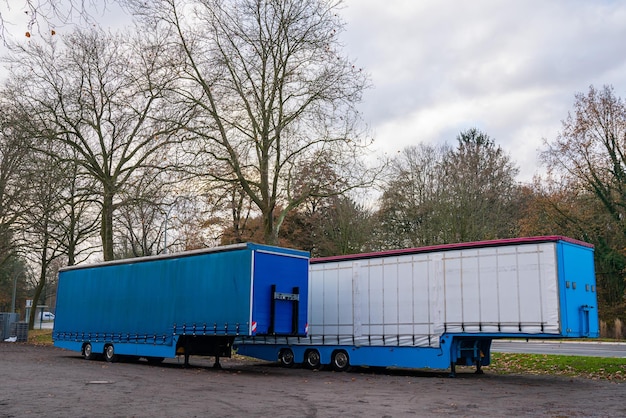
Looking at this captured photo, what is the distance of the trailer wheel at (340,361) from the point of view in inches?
770

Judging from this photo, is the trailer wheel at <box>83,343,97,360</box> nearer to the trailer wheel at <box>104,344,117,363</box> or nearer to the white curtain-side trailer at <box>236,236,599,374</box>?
the trailer wheel at <box>104,344,117,363</box>

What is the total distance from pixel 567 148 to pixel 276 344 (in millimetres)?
26475

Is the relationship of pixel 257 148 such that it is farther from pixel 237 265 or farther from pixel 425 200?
pixel 425 200

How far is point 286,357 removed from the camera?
2097 centimetres

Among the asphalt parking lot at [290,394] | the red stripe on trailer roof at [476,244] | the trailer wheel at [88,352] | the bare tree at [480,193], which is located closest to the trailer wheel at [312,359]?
the asphalt parking lot at [290,394]

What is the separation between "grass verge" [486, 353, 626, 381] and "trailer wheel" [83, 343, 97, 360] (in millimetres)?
14818

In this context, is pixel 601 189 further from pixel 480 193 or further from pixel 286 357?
pixel 286 357

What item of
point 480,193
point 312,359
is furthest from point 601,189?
point 312,359

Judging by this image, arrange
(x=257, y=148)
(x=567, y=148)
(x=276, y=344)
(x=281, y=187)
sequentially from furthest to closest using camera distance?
(x=567, y=148)
(x=281, y=187)
(x=257, y=148)
(x=276, y=344)

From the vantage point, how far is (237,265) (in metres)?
17.6

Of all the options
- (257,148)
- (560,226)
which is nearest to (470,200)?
(560,226)

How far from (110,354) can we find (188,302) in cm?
540

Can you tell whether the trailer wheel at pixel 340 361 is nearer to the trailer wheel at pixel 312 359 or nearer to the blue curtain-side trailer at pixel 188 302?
the trailer wheel at pixel 312 359

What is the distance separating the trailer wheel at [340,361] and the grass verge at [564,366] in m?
4.94
